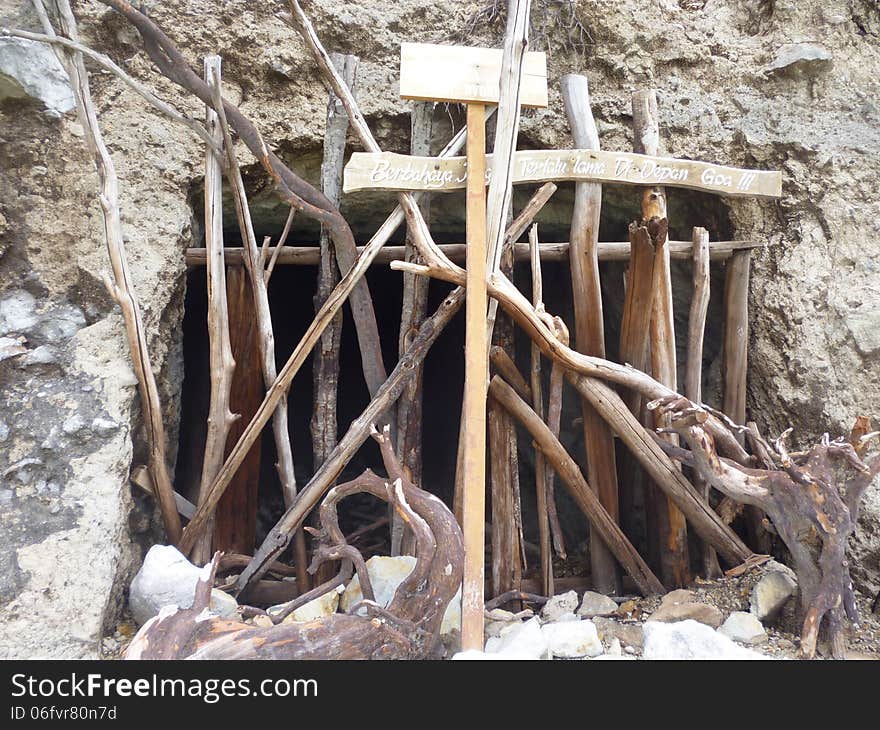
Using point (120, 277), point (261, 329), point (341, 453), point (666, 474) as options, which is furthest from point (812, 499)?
point (120, 277)

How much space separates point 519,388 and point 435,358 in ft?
6.20

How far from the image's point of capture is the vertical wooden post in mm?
1692

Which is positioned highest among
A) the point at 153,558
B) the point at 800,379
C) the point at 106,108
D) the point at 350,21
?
the point at 350,21

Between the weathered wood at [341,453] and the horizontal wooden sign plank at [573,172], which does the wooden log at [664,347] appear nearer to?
the horizontal wooden sign plank at [573,172]

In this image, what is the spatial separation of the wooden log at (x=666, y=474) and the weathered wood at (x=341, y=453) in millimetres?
577

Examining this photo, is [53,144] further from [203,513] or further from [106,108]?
[203,513]

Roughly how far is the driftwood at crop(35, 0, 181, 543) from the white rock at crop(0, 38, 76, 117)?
0.78 ft

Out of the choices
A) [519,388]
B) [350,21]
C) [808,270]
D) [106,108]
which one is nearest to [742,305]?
[808,270]

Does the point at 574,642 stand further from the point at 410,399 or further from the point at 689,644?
the point at 410,399

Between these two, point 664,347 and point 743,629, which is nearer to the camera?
point 743,629

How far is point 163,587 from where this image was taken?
190cm

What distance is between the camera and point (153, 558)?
1962mm

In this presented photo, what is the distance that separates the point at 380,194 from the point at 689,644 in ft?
6.29

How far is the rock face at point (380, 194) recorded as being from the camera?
1990 millimetres
